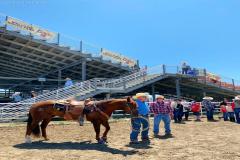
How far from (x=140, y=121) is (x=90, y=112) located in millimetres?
1724

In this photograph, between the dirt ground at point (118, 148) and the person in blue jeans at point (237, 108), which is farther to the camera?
the person in blue jeans at point (237, 108)

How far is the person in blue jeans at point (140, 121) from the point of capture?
32.0 ft

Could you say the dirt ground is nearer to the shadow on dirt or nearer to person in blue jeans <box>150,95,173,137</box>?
the shadow on dirt

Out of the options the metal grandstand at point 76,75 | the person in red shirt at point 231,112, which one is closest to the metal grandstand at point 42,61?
the metal grandstand at point 76,75

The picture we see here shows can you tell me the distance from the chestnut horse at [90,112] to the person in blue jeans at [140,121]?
1.75 feet

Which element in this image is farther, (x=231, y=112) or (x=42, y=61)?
(x=42, y=61)

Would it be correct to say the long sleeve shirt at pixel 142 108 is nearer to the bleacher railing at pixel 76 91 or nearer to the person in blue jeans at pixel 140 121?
the person in blue jeans at pixel 140 121

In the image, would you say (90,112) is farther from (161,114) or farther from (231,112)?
(231,112)

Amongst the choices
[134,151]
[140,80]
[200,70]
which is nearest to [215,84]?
[200,70]

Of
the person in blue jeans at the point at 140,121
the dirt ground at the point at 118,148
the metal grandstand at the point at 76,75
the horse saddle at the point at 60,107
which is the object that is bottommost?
the dirt ground at the point at 118,148

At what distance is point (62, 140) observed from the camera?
34.3ft

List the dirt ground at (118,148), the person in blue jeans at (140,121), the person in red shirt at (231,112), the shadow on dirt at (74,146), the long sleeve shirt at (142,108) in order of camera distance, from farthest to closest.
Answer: the person in red shirt at (231,112) → the long sleeve shirt at (142,108) → the person in blue jeans at (140,121) → the shadow on dirt at (74,146) → the dirt ground at (118,148)

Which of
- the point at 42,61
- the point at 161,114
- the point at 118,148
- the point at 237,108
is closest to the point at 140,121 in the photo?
the point at 118,148

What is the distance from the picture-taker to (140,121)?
9953 mm
